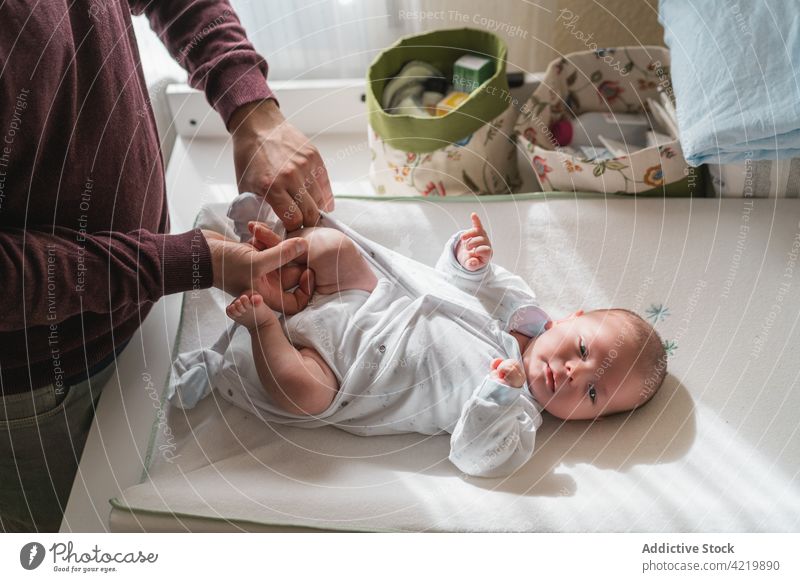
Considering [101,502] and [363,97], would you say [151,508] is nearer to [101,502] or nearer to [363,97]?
[101,502]

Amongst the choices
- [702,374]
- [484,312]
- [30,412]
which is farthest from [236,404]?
[702,374]

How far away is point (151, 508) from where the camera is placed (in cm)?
72

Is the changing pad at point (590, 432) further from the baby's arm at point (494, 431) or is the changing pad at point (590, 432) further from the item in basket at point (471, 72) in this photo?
the item in basket at point (471, 72)

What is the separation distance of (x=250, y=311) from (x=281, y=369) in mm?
70

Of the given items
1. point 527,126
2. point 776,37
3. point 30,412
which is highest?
point 776,37

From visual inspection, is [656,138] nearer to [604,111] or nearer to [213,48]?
[604,111]

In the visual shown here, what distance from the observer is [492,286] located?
91 centimetres

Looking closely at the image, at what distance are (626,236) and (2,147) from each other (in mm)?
747

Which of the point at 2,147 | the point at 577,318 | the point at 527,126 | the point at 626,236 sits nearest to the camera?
the point at 2,147

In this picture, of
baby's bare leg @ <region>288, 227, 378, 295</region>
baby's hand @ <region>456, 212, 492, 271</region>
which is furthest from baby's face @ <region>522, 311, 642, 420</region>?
baby's bare leg @ <region>288, 227, 378, 295</region>

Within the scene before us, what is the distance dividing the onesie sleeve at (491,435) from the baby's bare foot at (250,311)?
0.23 meters

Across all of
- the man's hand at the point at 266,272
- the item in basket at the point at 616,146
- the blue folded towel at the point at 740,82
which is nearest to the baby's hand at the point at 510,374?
the man's hand at the point at 266,272

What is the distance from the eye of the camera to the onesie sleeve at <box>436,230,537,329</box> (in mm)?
908

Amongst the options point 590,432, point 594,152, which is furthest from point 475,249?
point 594,152
